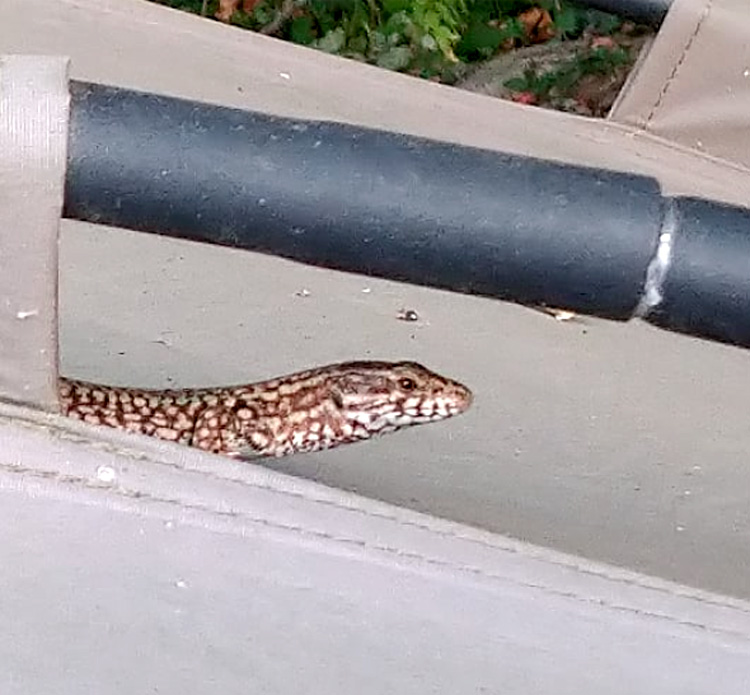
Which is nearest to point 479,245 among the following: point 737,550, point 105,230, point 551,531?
point 551,531

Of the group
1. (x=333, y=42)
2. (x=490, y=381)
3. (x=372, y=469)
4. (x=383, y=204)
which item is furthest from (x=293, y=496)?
(x=333, y=42)

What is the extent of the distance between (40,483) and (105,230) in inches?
47.6


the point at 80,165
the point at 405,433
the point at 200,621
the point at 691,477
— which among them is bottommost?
the point at 405,433

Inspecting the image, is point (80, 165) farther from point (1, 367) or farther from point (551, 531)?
point (551, 531)

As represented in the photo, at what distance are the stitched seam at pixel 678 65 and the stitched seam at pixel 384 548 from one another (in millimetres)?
1292

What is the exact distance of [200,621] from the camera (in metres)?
0.96

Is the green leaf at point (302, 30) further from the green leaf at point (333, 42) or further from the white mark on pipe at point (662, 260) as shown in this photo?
the white mark on pipe at point (662, 260)

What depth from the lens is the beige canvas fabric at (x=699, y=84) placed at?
2.17m

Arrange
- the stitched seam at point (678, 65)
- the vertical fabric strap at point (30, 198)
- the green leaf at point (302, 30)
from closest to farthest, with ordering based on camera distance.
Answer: the vertical fabric strap at point (30, 198) → the stitched seam at point (678, 65) → the green leaf at point (302, 30)

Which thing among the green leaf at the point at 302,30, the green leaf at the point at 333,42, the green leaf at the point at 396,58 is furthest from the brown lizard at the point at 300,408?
the green leaf at the point at 302,30

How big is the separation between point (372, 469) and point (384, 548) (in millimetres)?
857

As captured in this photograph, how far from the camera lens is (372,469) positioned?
5.97ft

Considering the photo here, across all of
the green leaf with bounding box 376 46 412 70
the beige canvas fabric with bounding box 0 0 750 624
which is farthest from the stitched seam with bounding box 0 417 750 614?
the green leaf with bounding box 376 46 412 70

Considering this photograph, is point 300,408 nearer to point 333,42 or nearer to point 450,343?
point 450,343
